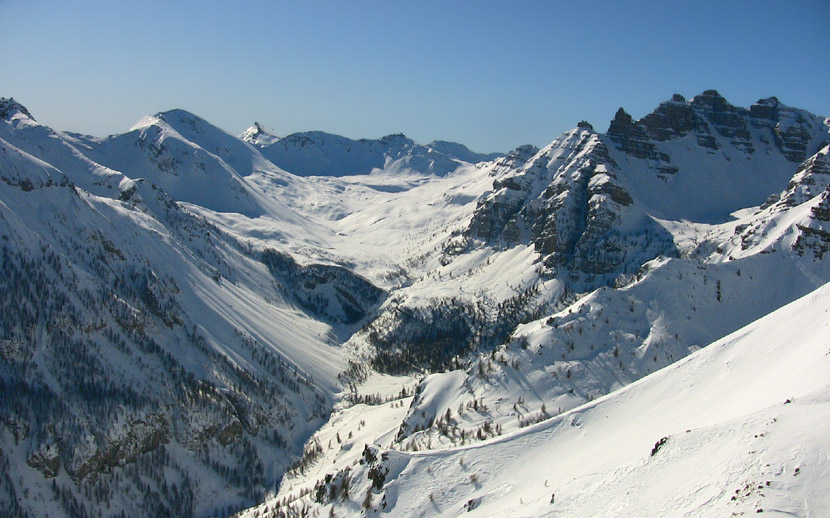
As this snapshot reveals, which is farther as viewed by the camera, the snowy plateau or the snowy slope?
the snowy plateau

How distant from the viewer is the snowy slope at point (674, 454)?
132 ft

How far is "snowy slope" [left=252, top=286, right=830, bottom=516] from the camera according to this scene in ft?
132

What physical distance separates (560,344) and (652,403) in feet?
134

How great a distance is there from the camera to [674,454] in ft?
158

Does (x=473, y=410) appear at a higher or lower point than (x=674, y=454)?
lower

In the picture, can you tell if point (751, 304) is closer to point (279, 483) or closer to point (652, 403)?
point (652, 403)

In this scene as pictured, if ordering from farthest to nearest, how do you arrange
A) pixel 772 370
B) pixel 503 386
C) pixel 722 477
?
pixel 503 386
pixel 772 370
pixel 722 477


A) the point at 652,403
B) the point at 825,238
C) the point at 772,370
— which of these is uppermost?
the point at 825,238

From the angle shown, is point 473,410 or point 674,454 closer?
point 674,454

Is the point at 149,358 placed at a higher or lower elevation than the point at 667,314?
lower

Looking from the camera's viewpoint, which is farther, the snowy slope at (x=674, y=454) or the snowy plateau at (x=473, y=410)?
the snowy plateau at (x=473, y=410)

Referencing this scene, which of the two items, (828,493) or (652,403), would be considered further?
(652,403)

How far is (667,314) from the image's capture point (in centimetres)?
11525

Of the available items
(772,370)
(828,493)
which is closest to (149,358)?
(772,370)
